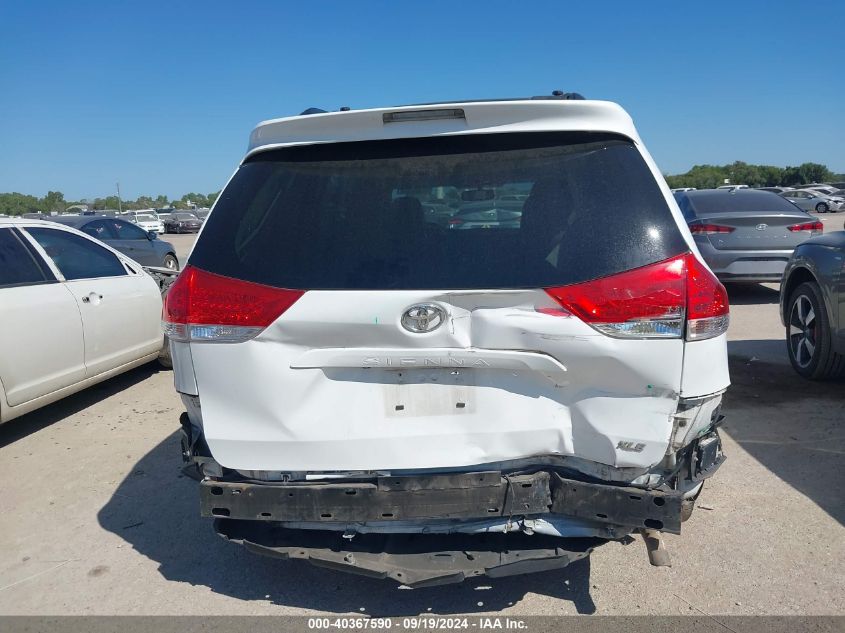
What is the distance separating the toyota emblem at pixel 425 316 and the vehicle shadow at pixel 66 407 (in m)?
4.15

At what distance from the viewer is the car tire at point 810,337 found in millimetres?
5512

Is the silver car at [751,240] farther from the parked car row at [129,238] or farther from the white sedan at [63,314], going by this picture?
the parked car row at [129,238]

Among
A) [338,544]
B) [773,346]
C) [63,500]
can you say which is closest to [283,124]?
[338,544]

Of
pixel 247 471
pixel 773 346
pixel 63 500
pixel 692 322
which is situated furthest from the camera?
pixel 773 346

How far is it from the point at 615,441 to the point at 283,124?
1698 mm

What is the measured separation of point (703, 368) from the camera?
7.87 feet

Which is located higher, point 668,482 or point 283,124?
point 283,124

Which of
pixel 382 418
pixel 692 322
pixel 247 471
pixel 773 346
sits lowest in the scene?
pixel 773 346

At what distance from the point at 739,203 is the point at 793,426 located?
6.28m

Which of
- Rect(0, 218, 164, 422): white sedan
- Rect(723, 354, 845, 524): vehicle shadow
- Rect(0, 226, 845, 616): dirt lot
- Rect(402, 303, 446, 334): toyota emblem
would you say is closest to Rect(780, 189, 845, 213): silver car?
Rect(723, 354, 845, 524): vehicle shadow

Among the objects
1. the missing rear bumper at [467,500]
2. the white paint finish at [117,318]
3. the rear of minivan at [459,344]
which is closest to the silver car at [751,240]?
the white paint finish at [117,318]

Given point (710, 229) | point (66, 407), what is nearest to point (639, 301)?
point (66, 407)

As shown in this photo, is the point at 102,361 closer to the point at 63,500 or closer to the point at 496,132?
the point at 63,500

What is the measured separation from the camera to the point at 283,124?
2637 millimetres
